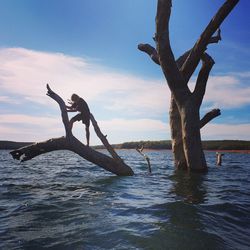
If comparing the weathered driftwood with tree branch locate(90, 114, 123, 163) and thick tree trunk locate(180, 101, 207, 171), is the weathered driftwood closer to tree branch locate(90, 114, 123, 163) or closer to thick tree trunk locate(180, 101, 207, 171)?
tree branch locate(90, 114, 123, 163)

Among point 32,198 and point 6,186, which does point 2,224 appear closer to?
point 32,198

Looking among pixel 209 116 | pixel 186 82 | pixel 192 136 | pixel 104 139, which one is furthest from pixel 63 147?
pixel 209 116

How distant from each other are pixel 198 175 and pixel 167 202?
612 cm

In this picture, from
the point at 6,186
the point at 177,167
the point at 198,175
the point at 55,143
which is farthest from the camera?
the point at 177,167

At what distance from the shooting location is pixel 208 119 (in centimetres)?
1641

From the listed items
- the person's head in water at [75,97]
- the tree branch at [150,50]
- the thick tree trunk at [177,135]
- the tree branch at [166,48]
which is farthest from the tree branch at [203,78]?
the person's head in water at [75,97]

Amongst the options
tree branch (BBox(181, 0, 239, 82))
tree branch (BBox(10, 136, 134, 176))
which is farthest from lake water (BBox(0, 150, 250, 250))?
tree branch (BBox(181, 0, 239, 82))

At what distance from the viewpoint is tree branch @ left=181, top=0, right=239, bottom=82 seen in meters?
12.8

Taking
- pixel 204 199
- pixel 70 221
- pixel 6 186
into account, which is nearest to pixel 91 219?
pixel 70 221

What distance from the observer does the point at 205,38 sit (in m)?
14.0

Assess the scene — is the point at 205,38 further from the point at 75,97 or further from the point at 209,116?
the point at 75,97

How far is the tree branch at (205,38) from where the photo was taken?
12.8m

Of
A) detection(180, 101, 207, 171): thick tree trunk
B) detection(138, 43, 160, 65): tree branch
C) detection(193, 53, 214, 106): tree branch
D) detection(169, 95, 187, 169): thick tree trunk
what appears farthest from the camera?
detection(138, 43, 160, 65): tree branch

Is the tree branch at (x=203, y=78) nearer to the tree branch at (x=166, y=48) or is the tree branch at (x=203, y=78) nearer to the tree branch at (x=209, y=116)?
the tree branch at (x=166, y=48)
